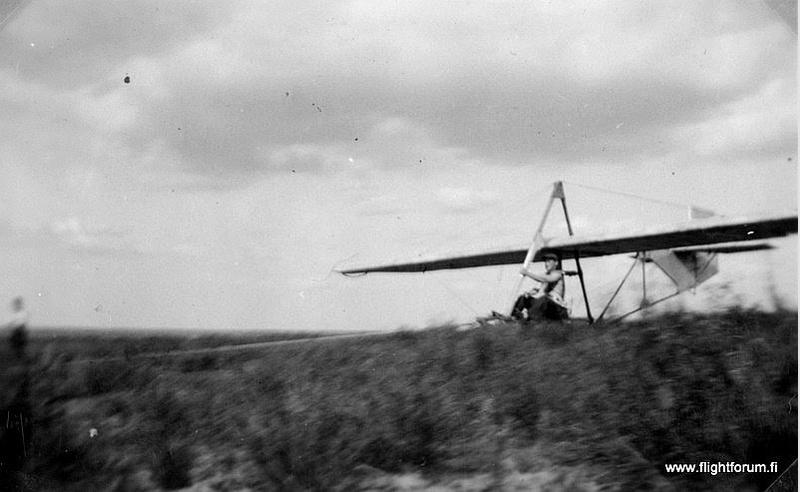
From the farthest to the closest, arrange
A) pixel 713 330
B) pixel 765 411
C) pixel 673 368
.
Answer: pixel 713 330, pixel 673 368, pixel 765 411

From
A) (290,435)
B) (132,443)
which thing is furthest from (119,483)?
(290,435)

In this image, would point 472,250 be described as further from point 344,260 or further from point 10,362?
point 10,362

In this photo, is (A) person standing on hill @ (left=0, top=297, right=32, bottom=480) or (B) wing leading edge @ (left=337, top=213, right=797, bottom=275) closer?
(A) person standing on hill @ (left=0, top=297, right=32, bottom=480)

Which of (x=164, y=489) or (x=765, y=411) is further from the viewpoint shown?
(x=765, y=411)

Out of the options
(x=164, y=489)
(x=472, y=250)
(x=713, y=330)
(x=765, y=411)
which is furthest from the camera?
(x=472, y=250)

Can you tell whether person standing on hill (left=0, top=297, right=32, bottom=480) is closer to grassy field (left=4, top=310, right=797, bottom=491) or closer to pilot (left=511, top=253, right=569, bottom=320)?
grassy field (left=4, top=310, right=797, bottom=491)

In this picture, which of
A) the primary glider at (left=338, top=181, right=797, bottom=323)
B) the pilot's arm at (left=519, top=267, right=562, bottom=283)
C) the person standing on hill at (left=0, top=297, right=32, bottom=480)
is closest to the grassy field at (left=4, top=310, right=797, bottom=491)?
the person standing on hill at (left=0, top=297, right=32, bottom=480)

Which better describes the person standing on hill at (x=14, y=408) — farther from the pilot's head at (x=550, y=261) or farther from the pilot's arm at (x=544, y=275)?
the pilot's head at (x=550, y=261)

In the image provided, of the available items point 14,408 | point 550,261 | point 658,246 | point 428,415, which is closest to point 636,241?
point 658,246
